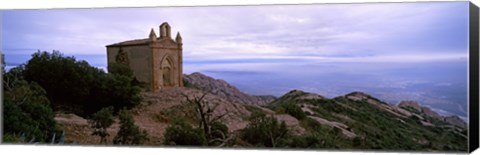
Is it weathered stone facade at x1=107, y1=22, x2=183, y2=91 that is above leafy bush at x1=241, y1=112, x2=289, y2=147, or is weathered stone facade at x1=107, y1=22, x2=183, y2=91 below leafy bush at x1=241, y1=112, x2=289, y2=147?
above

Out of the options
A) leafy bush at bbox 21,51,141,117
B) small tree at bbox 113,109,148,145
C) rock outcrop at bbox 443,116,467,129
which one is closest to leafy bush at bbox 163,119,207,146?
small tree at bbox 113,109,148,145

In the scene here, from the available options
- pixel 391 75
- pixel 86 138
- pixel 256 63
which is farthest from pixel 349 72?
pixel 86 138

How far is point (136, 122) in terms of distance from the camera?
35.0ft

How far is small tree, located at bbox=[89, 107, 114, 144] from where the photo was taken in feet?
35.1

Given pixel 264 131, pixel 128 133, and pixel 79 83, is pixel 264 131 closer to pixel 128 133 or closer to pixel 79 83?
pixel 128 133

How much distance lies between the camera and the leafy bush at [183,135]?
10.4 metres

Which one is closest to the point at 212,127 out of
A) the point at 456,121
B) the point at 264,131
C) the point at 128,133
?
the point at 264,131

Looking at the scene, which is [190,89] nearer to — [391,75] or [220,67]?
[220,67]

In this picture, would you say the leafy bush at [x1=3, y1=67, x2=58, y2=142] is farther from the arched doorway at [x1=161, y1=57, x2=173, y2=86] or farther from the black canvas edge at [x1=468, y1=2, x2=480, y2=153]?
the black canvas edge at [x1=468, y1=2, x2=480, y2=153]

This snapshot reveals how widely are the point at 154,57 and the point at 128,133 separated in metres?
1.13

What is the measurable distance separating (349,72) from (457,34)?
4.71 ft

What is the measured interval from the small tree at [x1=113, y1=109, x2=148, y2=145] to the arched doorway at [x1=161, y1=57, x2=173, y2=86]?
710 millimetres

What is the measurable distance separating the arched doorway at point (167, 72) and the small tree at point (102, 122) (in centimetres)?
88

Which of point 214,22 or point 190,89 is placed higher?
point 214,22
